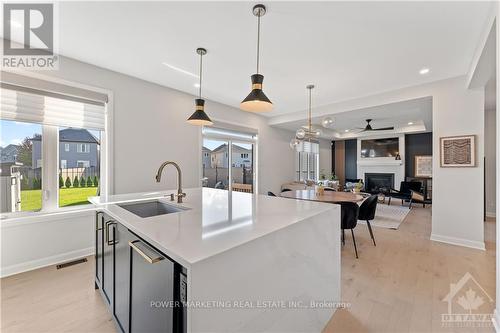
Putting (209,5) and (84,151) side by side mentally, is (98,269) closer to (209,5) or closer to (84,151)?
(84,151)

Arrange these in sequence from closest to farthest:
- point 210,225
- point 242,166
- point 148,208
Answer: point 210,225 < point 148,208 < point 242,166

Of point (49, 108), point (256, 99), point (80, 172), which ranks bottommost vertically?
point (80, 172)

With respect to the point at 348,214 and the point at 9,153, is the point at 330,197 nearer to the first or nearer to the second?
the point at 348,214

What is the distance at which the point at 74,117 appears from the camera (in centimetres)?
284

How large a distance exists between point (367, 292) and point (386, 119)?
17.3 feet

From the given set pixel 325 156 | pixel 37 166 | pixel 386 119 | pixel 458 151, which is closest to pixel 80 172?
pixel 37 166

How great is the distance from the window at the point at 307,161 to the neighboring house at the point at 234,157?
2228mm

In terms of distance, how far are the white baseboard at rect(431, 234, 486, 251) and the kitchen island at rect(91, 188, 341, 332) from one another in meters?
2.89

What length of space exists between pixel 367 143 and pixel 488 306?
24.9ft

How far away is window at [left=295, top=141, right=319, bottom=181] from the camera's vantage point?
7.36 meters

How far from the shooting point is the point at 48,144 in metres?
2.72

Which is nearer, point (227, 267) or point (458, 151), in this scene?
point (227, 267)

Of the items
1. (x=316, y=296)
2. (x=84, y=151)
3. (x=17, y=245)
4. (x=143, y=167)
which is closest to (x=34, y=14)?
(x=84, y=151)

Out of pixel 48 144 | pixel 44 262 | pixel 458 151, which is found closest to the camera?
pixel 44 262
